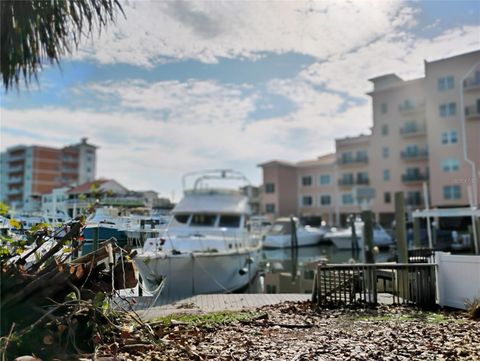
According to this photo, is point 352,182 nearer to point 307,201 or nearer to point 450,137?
point 307,201

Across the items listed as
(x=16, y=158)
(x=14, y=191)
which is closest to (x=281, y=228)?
(x=14, y=191)

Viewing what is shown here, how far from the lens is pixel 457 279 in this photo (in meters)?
8.21

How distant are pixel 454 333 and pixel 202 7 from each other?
7.52 m

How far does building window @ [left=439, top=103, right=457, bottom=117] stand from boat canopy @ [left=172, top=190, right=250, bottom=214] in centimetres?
2781

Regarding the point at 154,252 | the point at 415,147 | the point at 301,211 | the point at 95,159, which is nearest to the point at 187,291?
the point at 154,252

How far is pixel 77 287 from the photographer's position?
4.95 meters

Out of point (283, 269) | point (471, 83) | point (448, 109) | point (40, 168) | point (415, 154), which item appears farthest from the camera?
point (40, 168)

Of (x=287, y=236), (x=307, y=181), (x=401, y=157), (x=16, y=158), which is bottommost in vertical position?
(x=287, y=236)

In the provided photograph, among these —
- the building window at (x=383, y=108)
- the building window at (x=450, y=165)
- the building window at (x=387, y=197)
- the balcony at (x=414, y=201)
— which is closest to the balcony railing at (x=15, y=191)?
the building window at (x=387, y=197)

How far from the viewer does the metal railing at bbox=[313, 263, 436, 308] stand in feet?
27.3

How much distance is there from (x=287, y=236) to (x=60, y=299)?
35256 millimetres

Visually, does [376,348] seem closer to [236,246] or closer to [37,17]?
[37,17]

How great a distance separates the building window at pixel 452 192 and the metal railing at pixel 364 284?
3382 centimetres

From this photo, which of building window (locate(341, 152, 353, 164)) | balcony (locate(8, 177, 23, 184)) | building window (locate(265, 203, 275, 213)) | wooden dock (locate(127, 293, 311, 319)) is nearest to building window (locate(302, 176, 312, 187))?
building window (locate(265, 203, 275, 213))
